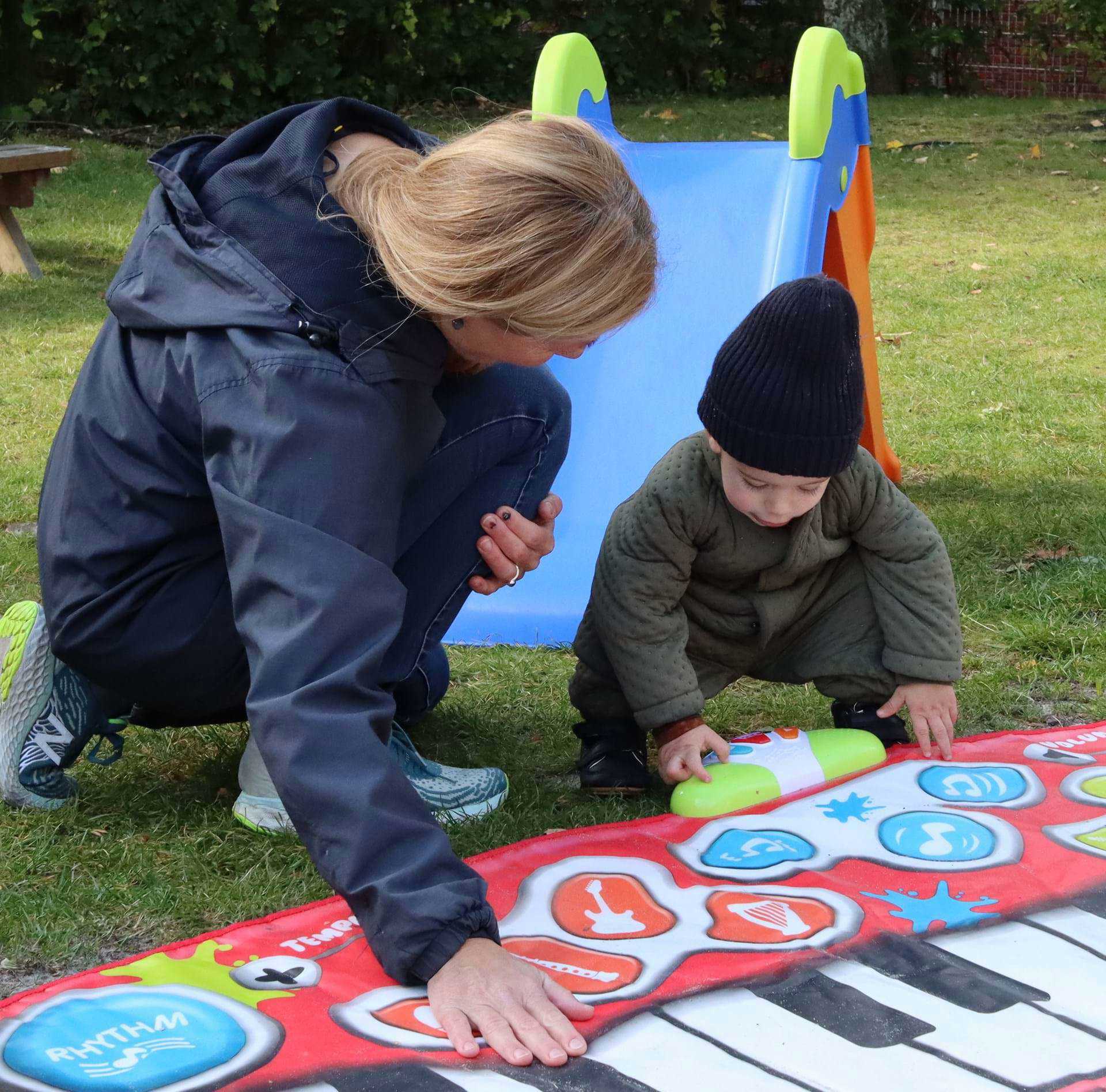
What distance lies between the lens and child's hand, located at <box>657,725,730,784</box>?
6.57ft

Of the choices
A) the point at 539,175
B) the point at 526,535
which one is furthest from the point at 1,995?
the point at 539,175

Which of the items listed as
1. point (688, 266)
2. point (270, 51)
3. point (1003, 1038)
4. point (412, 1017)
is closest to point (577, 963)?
point (412, 1017)

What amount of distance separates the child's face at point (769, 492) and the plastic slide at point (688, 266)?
88 centimetres

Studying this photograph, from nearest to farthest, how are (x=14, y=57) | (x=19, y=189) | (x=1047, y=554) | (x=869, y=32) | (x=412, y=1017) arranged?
(x=412, y=1017)
(x=1047, y=554)
(x=19, y=189)
(x=14, y=57)
(x=869, y=32)

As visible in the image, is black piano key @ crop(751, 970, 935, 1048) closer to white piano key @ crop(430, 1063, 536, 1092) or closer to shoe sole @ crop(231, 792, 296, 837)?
white piano key @ crop(430, 1063, 536, 1092)

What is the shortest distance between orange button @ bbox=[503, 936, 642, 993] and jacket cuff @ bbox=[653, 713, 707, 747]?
0.49 m

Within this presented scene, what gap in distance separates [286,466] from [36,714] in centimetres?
78

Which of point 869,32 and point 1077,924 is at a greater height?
point 869,32

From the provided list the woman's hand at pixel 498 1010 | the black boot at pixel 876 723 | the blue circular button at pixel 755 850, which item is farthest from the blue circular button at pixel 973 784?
the woman's hand at pixel 498 1010

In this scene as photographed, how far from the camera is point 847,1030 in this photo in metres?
1.44

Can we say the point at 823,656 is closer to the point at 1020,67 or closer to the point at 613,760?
the point at 613,760

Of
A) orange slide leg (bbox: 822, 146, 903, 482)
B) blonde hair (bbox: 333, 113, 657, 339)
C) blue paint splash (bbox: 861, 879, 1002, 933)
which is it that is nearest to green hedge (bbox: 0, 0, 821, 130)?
orange slide leg (bbox: 822, 146, 903, 482)

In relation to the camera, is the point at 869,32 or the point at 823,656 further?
the point at 869,32

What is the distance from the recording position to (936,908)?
1707 millimetres
